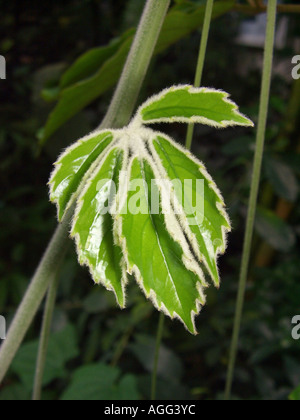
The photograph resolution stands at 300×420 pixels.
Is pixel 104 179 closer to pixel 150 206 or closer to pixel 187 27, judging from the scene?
pixel 150 206

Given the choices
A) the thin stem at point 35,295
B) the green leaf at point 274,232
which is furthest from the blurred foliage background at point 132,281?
the thin stem at point 35,295

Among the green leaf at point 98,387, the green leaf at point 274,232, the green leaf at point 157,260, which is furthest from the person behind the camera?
the green leaf at point 274,232

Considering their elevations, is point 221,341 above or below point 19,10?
below

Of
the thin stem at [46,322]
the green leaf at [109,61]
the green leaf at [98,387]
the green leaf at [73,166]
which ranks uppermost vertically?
the green leaf at [109,61]

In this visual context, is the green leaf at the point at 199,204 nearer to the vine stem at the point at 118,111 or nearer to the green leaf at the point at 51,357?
the vine stem at the point at 118,111

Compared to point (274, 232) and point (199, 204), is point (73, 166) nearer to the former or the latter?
point (199, 204)

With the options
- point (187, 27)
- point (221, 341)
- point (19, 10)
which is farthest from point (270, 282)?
point (19, 10)
